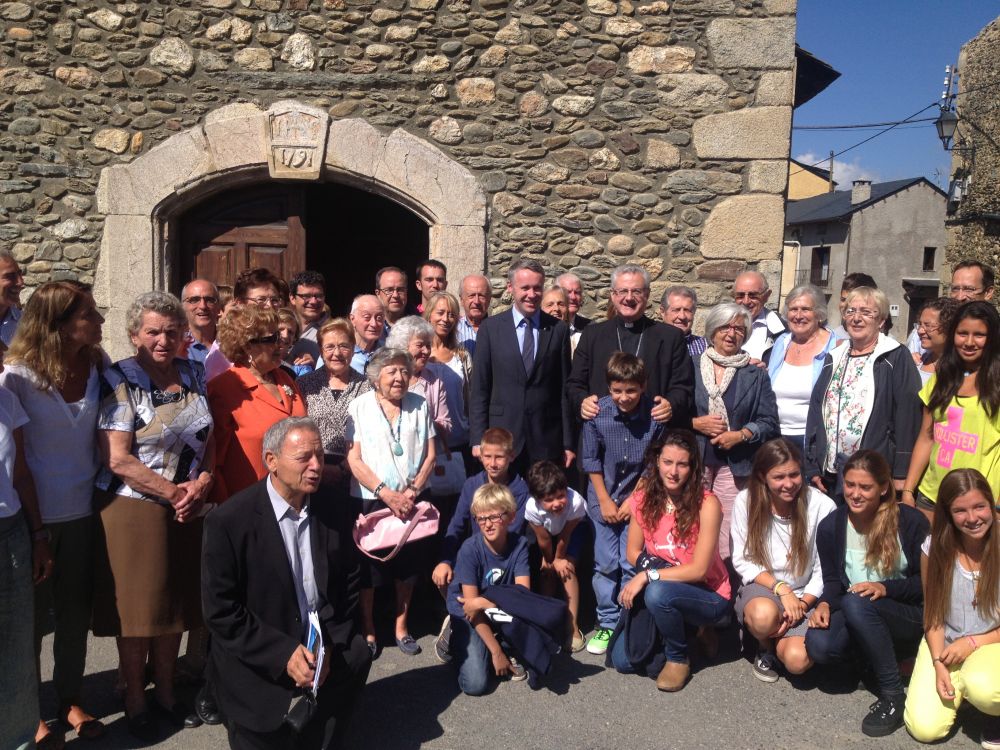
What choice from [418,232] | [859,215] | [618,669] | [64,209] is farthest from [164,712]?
[859,215]

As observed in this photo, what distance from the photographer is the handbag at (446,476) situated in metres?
3.69

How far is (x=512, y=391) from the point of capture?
12.8 feet

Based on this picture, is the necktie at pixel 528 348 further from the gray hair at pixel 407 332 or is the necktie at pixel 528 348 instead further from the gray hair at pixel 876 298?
the gray hair at pixel 876 298

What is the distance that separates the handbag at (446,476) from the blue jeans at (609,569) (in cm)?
69

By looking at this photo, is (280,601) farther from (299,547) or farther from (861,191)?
(861,191)

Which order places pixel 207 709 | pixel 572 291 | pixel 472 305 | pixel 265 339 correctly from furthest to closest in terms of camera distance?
pixel 572 291, pixel 472 305, pixel 265 339, pixel 207 709

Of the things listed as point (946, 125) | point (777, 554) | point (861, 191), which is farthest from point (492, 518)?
point (861, 191)

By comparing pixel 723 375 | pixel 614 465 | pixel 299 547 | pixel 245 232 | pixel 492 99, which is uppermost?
pixel 492 99

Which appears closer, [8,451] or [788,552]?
[8,451]

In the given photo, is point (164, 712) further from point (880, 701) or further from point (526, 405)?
point (880, 701)

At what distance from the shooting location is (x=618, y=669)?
3385 mm

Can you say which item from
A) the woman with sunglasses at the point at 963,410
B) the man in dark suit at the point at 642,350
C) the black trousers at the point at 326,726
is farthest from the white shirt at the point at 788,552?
the black trousers at the point at 326,726

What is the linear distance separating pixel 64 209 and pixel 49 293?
3119mm

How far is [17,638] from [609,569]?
2308mm
